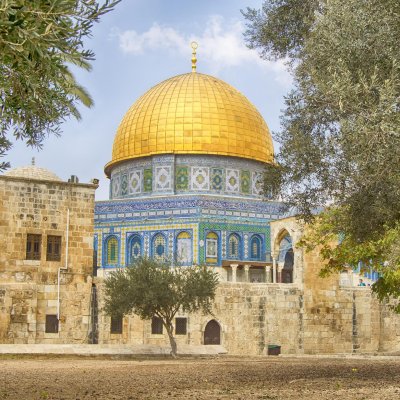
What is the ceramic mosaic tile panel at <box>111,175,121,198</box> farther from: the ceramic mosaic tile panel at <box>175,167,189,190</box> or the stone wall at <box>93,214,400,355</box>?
the stone wall at <box>93,214,400,355</box>

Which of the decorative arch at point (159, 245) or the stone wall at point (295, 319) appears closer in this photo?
the stone wall at point (295, 319)

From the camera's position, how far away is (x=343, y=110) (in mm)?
8445

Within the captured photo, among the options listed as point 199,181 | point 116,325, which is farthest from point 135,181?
point 116,325

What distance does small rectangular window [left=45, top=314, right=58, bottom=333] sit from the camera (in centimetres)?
2148

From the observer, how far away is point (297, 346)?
80.7 feet

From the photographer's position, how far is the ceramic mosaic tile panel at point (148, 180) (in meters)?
36.3

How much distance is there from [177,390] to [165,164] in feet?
86.7

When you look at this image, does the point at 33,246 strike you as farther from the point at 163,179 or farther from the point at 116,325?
the point at 163,179

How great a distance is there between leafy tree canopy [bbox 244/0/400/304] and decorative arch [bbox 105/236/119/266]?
81.8 ft

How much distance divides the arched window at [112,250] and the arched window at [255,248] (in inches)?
243

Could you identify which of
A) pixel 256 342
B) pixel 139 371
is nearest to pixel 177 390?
pixel 139 371

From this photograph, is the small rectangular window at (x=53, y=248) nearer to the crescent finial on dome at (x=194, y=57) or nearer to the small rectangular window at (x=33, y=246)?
the small rectangular window at (x=33, y=246)

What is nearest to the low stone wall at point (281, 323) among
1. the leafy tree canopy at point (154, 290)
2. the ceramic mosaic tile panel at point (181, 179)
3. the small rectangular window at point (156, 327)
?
the small rectangular window at point (156, 327)

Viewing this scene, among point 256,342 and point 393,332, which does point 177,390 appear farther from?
point 393,332
